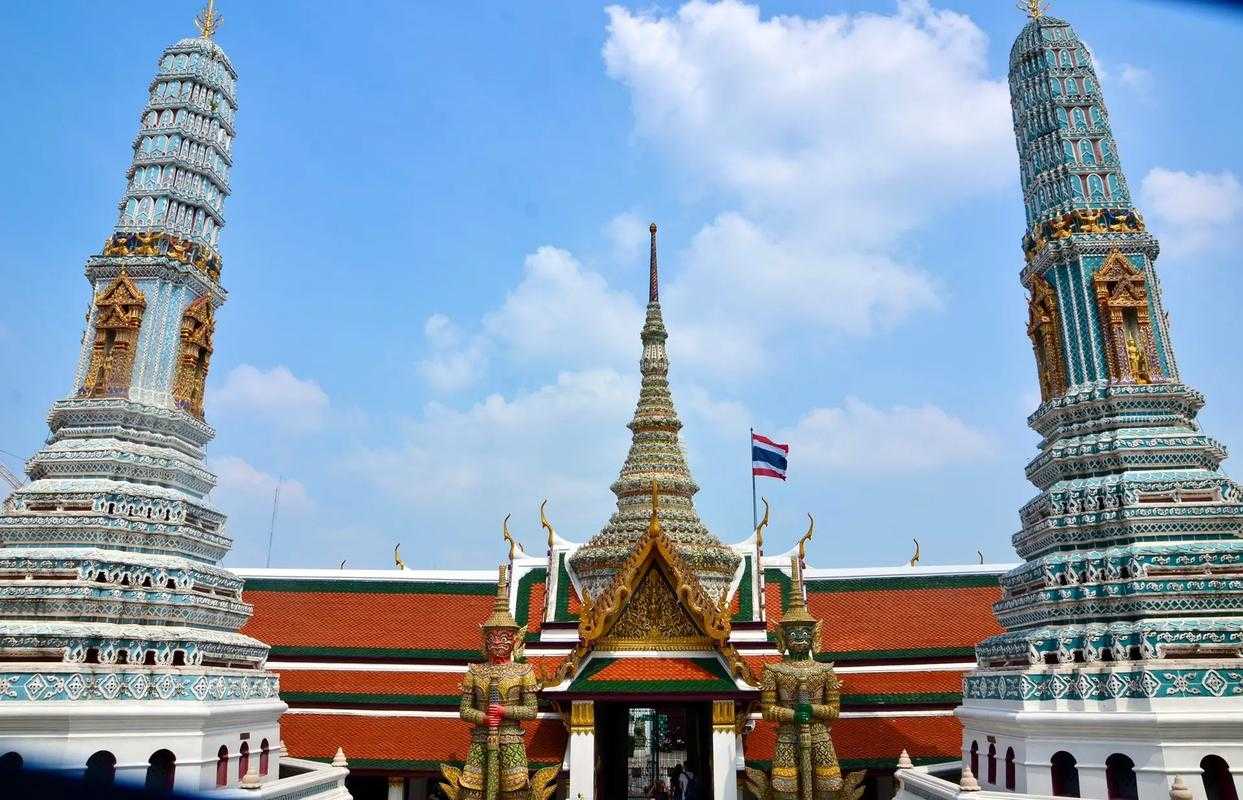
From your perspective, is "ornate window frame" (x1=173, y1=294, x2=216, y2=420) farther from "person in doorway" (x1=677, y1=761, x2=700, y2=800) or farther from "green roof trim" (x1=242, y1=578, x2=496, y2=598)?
"person in doorway" (x1=677, y1=761, x2=700, y2=800)

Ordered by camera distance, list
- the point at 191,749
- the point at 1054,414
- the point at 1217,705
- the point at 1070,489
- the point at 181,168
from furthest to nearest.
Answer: the point at 181,168, the point at 1054,414, the point at 1070,489, the point at 191,749, the point at 1217,705

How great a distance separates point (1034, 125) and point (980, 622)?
33.3ft

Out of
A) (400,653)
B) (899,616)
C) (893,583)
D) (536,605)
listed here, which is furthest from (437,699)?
(893,583)

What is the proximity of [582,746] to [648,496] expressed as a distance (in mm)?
6403

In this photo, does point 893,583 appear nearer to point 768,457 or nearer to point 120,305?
point 768,457

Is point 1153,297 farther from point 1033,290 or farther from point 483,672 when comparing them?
point 483,672

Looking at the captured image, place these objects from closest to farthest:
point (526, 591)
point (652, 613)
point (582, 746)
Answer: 1. point (582, 746)
2. point (652, 613)
3. point (526, 591)

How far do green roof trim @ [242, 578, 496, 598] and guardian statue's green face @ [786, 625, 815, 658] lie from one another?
Answer: 888cm

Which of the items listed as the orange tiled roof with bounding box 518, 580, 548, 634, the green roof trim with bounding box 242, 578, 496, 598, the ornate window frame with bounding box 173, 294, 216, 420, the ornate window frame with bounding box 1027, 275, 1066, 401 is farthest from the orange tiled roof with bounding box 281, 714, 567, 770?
the ornate window frame with bounding box 1027, 275, 1066, 401

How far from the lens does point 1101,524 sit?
41.1 feet

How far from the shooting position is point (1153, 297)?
14.2 metres

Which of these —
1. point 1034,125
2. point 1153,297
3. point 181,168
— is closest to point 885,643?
point 1153,297

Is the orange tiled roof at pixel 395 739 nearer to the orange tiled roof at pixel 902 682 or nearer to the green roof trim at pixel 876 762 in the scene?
the green roof trim at pixel 876 762

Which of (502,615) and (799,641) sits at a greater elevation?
(502,615)
